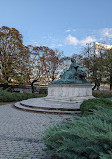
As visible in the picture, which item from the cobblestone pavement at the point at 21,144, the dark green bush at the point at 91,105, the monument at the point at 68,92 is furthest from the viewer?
the monument at the point at 68,92

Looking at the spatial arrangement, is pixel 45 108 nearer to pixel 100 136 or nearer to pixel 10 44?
pixel 100 136

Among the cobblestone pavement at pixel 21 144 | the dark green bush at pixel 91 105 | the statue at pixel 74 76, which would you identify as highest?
the statue at pixel 74 76

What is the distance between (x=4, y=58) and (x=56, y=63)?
9889 millimetres

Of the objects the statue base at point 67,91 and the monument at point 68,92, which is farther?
the statue base at point 67,91

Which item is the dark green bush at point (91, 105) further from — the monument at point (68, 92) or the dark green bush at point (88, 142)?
the monument at point (68, 92)

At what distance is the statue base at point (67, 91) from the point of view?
12133mm

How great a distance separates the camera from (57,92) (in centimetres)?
1255

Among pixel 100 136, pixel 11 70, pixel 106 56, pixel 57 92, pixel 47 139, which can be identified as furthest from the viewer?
pixel 106 56

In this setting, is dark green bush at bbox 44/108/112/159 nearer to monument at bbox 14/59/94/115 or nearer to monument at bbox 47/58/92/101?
monument at bbox 14/59/94/115

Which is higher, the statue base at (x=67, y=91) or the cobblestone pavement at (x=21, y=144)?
the statue base at (x=67, y=91)

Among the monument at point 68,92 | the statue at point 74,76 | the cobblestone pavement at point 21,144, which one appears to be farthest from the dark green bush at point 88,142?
the statue at point 74,76

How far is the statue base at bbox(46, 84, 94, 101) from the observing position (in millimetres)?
12133

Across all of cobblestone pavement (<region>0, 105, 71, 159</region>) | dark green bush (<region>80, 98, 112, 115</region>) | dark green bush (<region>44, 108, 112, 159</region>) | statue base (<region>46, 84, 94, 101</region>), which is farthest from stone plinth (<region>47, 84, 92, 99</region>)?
dark green bush (<region>44, 108, 112, 159</region>)

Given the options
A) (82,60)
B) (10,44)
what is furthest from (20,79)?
(82,60)
